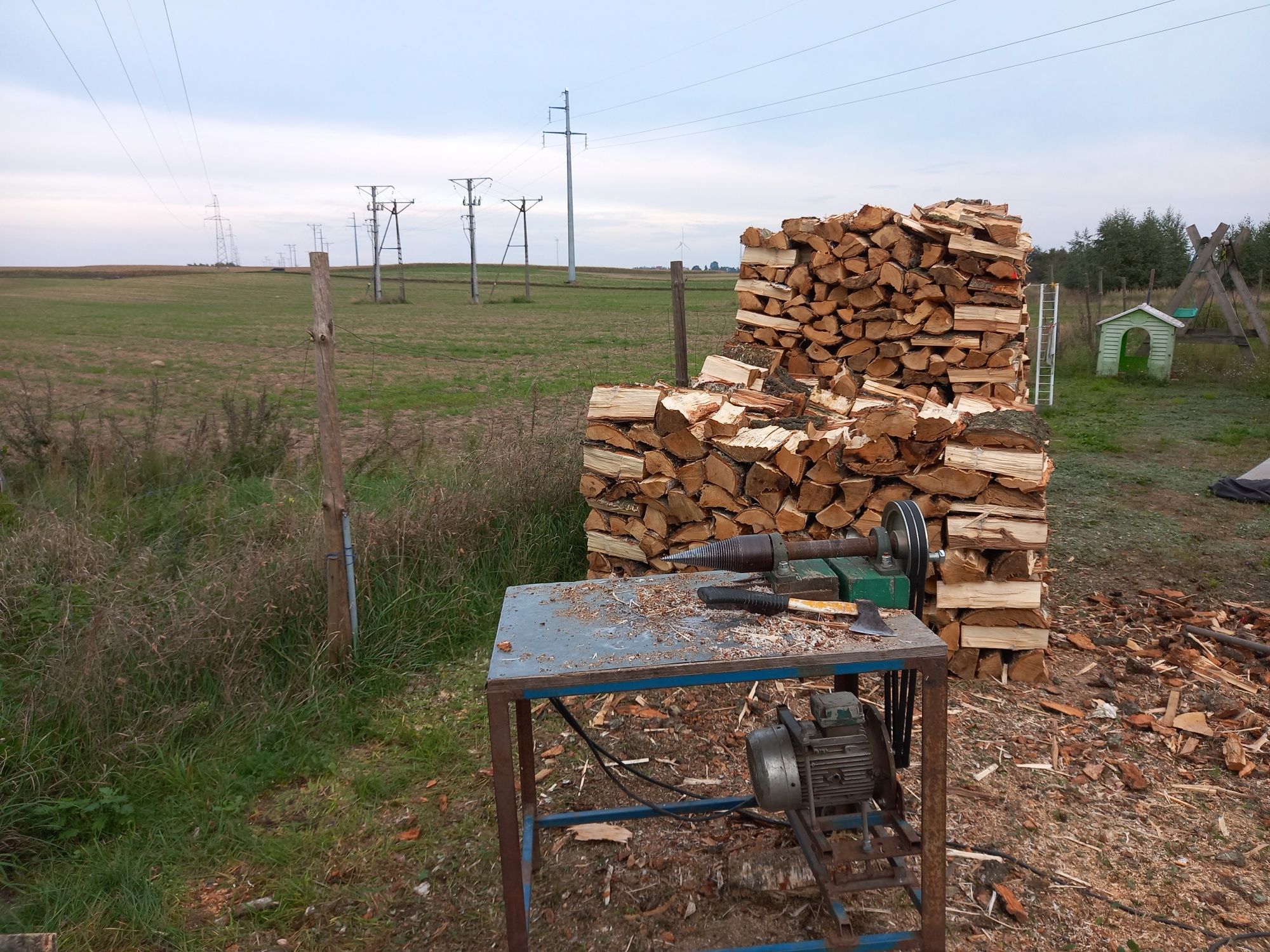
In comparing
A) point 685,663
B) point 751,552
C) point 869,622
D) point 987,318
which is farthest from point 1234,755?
point 987,318

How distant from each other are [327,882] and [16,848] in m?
1.22

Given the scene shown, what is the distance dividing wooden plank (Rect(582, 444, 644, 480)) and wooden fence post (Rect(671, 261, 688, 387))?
4.91 feet

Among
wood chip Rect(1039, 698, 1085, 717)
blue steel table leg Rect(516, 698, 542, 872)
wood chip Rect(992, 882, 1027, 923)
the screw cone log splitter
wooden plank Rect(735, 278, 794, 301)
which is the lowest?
wood chip Rect(992, 882, 1027, 923)

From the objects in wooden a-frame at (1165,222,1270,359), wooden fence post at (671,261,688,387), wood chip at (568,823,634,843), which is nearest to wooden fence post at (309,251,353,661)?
wood chip at (568,823,634,843)

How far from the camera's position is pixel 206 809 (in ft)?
11.6

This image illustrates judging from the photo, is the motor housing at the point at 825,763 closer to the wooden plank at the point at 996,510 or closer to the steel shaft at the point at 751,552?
the steel shaft at the point at 751,552

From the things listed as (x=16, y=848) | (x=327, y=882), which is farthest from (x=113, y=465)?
(x=327, y=882)

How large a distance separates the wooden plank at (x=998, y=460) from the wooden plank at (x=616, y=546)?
2002mm

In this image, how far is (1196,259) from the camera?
618 inches

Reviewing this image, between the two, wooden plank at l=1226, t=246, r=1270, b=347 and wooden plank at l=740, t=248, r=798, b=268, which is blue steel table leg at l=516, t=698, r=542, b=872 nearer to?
wooden plank at l=740, t=248, r=798, b=268

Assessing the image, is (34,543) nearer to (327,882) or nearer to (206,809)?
(206,809)

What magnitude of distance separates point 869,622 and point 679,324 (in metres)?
4.64

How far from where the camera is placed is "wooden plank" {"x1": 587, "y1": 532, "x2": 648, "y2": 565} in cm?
559

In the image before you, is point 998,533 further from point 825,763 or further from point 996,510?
point 825,763
